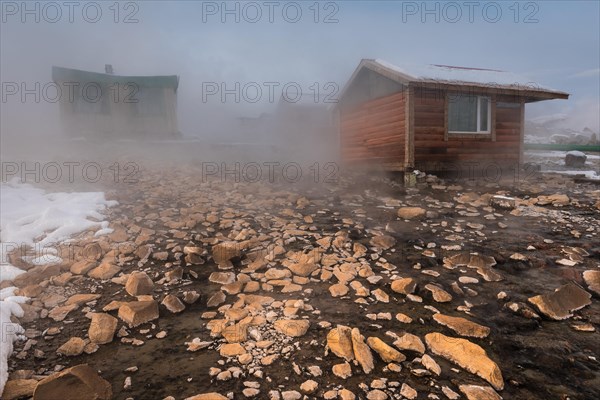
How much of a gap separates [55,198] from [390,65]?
381 inches

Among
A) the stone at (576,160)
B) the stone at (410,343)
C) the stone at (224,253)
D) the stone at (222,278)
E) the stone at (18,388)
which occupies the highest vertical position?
the stone at (576,160)

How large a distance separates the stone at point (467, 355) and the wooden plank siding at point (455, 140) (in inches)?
328

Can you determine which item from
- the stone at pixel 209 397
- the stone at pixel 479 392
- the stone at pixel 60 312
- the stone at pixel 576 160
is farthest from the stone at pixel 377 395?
the stone at pixel 576 160

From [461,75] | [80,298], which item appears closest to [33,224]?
[80,298]

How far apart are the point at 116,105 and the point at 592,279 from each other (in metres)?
20.5

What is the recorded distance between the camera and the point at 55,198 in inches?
282

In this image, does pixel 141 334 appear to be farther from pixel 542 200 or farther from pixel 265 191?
pixel 542 200

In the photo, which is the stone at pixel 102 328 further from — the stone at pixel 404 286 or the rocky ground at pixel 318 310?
the stone at pixel 404 286

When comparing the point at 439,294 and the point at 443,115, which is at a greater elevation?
the point at 443,115

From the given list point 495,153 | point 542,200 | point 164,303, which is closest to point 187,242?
point 164,303

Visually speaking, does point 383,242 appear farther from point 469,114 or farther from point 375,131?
point 469,114

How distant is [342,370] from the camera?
2225mm

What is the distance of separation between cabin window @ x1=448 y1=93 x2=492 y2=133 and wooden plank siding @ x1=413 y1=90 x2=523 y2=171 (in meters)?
0.21

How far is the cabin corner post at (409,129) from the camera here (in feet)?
32.0
